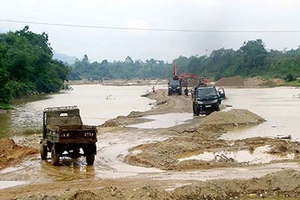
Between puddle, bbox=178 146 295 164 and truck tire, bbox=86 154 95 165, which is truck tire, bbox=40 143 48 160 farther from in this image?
puddle, bbox=178 146 295 164

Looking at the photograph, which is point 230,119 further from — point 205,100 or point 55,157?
point 55,157

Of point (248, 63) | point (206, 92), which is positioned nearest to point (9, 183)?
point (206, 92)

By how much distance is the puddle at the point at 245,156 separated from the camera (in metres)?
17.1

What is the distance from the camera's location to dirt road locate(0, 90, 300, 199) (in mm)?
11625

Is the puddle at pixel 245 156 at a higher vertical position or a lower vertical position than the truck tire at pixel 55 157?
lower

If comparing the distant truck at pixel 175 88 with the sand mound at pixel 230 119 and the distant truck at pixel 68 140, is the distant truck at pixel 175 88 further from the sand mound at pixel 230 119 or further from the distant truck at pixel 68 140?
the distant truck at pixel 68 140

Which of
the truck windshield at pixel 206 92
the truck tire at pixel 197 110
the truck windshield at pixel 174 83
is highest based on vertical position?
the truck windshield at pixel 206 92

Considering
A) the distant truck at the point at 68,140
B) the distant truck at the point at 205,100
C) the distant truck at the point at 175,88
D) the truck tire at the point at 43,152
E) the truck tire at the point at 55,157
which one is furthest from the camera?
the distant truck at the point at 175,88

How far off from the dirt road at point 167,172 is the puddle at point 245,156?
35 mm

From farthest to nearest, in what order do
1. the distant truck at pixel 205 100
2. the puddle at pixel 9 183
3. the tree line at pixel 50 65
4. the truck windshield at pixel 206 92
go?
the tree line at pixel 50 65 < the truck windshield at pixel 206 92 < the distant truck at pixel 205 100 < the puddle at pixel 9 183

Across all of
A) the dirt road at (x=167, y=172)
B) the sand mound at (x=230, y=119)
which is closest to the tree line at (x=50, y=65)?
the sand mound at (x=230, y=119)

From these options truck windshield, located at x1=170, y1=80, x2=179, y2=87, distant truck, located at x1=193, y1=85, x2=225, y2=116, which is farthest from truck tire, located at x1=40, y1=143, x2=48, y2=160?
truck windshield, located at x1=170, y1=80, x2=179, y2=87

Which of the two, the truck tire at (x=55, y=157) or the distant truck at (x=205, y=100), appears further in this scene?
the distant truck at (x=205, y=100)

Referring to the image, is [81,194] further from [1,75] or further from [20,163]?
[1,75]
